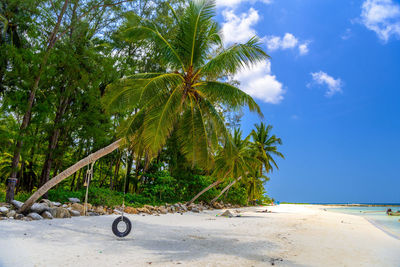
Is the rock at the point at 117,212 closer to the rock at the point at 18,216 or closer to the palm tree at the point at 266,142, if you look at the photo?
the rock at the point at 18,216

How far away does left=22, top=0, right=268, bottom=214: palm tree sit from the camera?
25.6 feet

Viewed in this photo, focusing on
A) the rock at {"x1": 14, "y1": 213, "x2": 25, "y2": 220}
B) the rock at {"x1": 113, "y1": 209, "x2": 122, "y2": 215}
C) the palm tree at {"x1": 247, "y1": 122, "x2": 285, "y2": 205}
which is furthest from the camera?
the palm tree at {"x1": 247, "y1": 122, "x2": 285, "y2": 205}

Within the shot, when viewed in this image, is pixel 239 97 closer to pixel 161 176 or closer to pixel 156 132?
pixel 156 132

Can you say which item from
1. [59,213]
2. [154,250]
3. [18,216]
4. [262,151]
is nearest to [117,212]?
[59,213]

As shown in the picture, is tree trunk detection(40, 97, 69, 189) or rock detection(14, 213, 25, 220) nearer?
rock detection(14, 213, 25, 220)

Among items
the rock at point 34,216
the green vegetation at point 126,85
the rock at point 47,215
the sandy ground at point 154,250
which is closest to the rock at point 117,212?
the green vegetation at point 126,85

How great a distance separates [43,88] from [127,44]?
16.7 feet

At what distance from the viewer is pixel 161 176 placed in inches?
593

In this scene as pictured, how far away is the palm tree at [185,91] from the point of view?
780 centimetres

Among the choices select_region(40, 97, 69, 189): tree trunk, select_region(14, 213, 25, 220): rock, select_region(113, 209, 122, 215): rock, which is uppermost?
select_region(40, 97, 69, 189): tree trunk

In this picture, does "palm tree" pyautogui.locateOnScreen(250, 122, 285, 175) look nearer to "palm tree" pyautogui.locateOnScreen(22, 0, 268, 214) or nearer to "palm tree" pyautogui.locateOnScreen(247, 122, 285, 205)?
"palm tree" pyautogui.locateOnScreen(247, 122, 285, 205)

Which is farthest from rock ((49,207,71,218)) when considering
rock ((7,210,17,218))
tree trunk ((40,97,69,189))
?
tree trunk ((40,97,69,189))

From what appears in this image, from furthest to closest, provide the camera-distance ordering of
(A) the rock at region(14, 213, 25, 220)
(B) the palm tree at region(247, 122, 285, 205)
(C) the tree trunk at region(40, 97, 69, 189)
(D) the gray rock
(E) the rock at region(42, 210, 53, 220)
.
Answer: (B) the palm tree at region(247, 122, 285, 205) → (C) the tree trunk at region(40, 97, 69, 189) → (D) the gray rock → (E) the rock at region(42, 210, 53, 220) → (A) the rock at region(14, 213, 25, 220)

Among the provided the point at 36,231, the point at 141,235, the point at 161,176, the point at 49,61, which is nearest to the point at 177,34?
the point at 49,61
